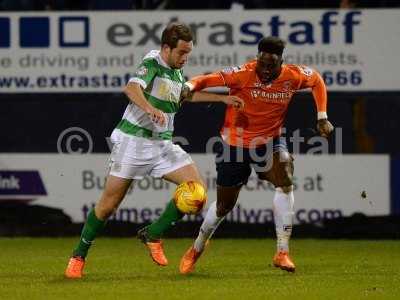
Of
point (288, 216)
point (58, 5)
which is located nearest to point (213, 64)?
point (58, 5)

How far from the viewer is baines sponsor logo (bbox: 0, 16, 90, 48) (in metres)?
13.7

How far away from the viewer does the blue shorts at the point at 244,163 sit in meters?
10.4

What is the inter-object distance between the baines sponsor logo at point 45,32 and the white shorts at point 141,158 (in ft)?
13.8

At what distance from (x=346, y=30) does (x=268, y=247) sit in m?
2.65

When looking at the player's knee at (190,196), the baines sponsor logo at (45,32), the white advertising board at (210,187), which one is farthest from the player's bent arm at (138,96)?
the white advertising board at (210,187)

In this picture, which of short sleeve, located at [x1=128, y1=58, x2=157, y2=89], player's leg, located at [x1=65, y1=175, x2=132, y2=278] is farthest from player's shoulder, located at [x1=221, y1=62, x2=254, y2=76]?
player's leg, located at [x1=65, y1=175, x2=132, y2=278]

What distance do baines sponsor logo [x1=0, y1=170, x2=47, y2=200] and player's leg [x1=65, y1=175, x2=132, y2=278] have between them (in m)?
4.45

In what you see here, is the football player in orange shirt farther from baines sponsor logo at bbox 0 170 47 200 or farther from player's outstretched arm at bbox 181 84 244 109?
baines sponsor logo at bbox 0 170 47 200

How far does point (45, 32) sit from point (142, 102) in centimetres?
480

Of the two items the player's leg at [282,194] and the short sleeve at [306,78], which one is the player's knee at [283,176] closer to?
the player's leg at [282,194]

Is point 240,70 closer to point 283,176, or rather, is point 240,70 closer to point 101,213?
point 283,176

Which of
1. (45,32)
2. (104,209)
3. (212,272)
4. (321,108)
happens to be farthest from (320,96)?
(45,32)

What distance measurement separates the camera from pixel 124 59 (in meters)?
13.7

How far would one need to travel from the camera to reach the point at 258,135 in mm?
10469
